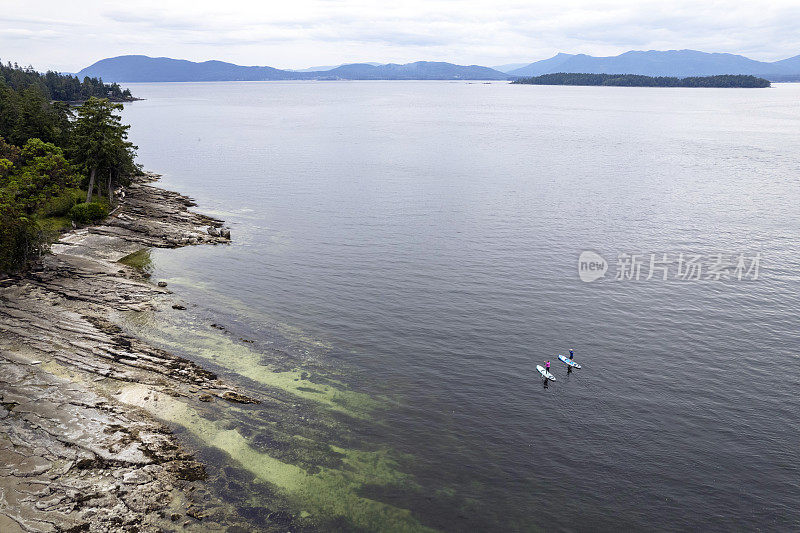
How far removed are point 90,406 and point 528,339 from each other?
137ft

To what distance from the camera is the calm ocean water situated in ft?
115

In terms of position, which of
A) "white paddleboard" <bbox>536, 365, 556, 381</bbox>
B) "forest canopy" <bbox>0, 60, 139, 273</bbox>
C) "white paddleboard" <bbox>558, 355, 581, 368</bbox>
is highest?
"forest canopy" <bbox>0, 60, 139, 273</bbox>

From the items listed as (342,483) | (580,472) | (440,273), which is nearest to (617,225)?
(440,273)

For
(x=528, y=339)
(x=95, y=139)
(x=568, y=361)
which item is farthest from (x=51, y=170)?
(x=568, y=361)

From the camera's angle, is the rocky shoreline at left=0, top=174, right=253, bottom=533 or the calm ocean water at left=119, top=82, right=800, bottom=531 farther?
the calm ocean water at left=119, top=82, right=800, bottom=531

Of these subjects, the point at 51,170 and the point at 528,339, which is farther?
the point at 51,170

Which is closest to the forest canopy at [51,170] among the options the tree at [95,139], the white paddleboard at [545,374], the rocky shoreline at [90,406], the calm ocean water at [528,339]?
the tree at [95,139]

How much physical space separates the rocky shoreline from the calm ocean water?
10.6 ft

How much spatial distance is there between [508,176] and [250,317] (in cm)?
9659

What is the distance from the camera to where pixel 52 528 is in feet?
95.6

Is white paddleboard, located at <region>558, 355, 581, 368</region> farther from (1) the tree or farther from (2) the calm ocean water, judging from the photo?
(1) the tree

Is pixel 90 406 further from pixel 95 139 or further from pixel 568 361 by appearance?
pixel 95 139

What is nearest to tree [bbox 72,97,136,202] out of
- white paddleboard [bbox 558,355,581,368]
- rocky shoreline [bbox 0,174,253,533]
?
rocky shoreline [bbox 0,174,253,533]

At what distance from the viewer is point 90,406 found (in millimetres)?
39812
